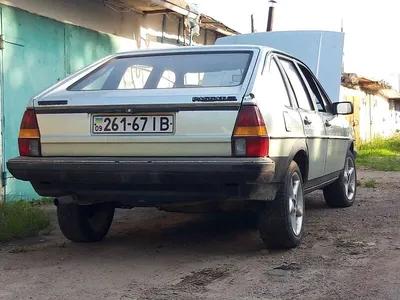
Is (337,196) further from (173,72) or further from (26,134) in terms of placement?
(26,134)

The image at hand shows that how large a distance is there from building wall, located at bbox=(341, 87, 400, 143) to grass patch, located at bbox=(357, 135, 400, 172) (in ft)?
3.66

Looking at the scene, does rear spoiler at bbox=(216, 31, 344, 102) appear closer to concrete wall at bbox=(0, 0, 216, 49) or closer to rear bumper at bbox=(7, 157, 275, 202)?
concrete wall at bbox=(0, 0, 216, 49)

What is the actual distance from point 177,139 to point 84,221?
1517 mm

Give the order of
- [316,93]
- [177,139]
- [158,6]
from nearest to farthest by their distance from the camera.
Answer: [177,139] < [316,93] < [158,6]

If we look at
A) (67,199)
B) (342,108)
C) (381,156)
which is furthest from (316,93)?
(381,156)

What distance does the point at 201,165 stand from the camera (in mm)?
4266

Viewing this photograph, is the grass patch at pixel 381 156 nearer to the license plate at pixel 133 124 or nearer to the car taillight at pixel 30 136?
the license plate at pixel 133 124

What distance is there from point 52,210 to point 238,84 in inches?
150

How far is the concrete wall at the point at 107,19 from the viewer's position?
8.48 m

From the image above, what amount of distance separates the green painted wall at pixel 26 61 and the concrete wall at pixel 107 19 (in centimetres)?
13

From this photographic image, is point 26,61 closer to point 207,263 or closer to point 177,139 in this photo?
point 177,139

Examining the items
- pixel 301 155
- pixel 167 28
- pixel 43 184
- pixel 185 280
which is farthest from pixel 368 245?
pixel 167 28

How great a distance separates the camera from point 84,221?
540cm

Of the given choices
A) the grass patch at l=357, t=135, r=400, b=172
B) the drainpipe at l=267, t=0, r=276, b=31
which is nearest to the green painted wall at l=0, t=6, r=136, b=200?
the grass patch at l=357, t=135, r=400, b=172
